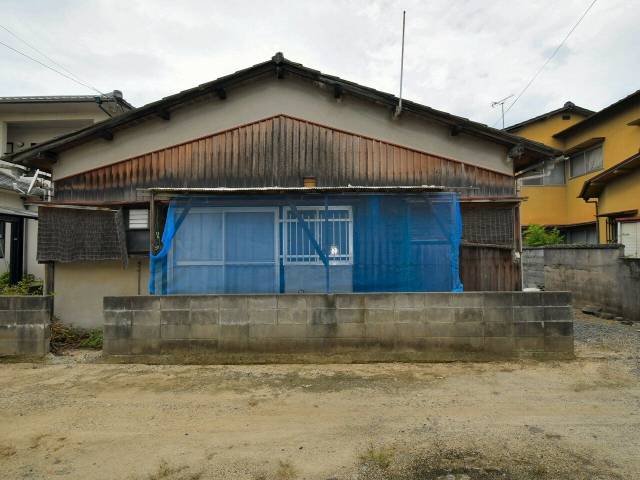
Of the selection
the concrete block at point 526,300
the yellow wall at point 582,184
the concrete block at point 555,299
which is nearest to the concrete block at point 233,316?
the concrete block at point 526,300

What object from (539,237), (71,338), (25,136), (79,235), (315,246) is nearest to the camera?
(315,246)

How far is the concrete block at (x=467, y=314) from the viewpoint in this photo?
5.48 metres

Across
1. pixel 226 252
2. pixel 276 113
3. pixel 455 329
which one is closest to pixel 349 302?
pixel 455 329

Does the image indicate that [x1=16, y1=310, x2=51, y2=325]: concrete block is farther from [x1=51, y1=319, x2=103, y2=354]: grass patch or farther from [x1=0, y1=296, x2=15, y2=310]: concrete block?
[x1=51, y1=319, x2=103, y2=354]: grass patch

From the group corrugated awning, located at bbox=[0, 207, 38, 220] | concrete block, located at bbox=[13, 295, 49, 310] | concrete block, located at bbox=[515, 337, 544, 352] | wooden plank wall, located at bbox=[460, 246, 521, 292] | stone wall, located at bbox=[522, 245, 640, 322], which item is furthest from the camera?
corrugated awning, located at bbox=[0, 207, 38, 220]

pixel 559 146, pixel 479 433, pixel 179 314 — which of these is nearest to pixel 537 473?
pixel 479 433

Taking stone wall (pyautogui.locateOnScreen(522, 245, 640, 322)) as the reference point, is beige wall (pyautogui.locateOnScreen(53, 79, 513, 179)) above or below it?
above

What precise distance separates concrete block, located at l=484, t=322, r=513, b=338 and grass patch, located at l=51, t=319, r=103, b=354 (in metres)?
6.17

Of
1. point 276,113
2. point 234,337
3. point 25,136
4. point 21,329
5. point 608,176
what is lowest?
point 234,337

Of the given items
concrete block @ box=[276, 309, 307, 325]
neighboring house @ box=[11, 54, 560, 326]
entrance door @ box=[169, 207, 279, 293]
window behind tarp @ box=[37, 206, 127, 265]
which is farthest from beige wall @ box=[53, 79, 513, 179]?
concrete block @ box=[276, 309, 307, 325]

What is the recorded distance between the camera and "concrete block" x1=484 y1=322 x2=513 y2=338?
18.0 feet

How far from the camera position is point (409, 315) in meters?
5.50

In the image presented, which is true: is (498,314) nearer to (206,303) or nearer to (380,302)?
(380,302)

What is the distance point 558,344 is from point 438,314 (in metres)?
1.76
